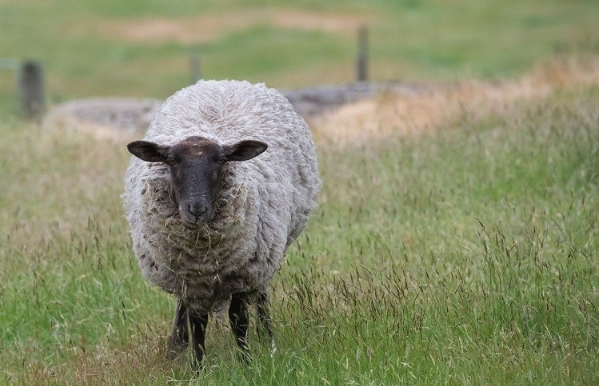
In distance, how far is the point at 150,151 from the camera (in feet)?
17.3

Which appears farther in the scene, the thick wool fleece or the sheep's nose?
the thick wool fleece

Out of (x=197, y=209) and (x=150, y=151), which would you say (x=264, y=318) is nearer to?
(x=197, y=209)

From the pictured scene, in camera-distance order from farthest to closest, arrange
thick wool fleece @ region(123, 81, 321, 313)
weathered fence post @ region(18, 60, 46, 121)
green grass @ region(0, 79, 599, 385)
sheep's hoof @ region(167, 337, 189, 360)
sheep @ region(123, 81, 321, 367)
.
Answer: weathered fence post @ region(18, 60, 46, 121) < sheep's hoof @ region(167, 337, 189, 360) < thick wool fleece @ region(123, 81, 321, 313) < sheep @ region(123, 81, 321, 367) < green grass @ region(0, 79, 599, 385)

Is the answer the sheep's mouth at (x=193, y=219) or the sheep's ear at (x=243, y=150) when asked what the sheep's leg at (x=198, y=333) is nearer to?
the sheep's mouth at (x=193, y=219)

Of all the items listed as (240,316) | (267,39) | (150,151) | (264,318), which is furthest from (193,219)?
(267,39)

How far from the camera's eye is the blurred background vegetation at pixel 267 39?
2527cm

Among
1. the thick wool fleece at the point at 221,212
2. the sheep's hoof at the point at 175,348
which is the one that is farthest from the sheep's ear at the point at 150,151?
the sheep's hoof at the point at 175,348

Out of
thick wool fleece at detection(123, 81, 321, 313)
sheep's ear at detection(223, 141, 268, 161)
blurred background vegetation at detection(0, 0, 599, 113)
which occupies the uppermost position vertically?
sheep's ear at detection(223, 141, 268, 161)

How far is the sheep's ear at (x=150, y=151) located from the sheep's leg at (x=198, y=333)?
2.98 ft

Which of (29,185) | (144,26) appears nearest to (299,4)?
(144,26)

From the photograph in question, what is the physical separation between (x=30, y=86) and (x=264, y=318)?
1153 centimetres

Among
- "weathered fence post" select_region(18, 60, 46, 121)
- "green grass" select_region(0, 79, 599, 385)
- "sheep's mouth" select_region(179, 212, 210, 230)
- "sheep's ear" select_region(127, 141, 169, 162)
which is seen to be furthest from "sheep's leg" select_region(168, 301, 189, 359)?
"weathered fence post" select_region(18, 60, 46, 121)

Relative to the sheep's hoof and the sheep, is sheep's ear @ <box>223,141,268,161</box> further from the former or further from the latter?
the sheep's hoof

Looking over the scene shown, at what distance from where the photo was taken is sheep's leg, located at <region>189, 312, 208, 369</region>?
18.4 ft
